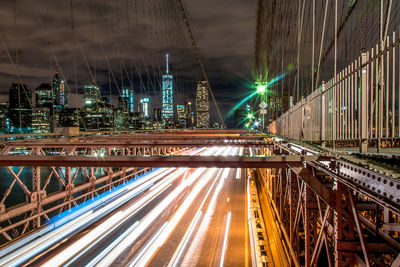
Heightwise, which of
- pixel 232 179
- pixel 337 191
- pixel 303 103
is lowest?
pixel 232 179

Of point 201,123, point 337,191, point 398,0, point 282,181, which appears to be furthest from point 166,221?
point 201,123

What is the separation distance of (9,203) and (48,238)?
4401 cm

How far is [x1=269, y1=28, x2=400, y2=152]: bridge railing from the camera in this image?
351 centimetres

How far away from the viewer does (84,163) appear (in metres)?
6.07

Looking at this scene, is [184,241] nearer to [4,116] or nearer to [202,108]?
[4,116]

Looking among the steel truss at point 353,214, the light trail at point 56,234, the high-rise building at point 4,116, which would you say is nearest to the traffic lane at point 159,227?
the light trail at point 56,234

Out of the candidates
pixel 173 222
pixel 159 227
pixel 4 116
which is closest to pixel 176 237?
pixel 159 227

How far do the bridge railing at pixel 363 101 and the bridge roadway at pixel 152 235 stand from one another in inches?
200

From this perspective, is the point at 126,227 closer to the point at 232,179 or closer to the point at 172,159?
the point at 172,159

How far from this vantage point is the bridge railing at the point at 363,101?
3.51 m

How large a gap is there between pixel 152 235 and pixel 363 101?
8415 mm

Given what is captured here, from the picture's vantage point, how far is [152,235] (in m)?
10.1

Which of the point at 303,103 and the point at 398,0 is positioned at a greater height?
the point at 398,0

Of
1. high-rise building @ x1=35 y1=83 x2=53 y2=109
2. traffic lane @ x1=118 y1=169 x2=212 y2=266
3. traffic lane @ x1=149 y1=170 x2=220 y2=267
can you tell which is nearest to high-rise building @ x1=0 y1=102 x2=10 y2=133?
high-rise building @ x1=35 y1=83 x2=53 y2=109
